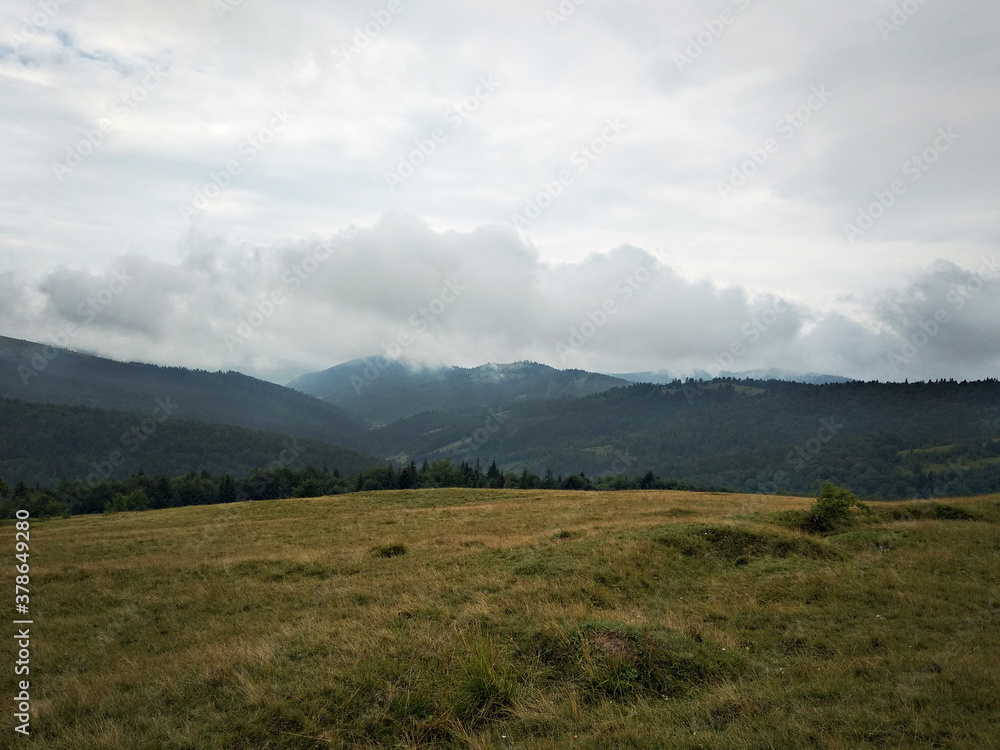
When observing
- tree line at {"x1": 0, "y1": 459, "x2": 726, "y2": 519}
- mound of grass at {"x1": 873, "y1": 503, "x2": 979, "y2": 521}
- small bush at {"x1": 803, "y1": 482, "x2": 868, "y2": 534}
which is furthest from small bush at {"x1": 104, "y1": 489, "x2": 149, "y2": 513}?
mound of grass at {"x1": 873, "y1": 503, "x2": 979, "y2": 521}

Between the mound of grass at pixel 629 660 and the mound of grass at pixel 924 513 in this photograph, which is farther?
the mound of grass at pixel 924 513

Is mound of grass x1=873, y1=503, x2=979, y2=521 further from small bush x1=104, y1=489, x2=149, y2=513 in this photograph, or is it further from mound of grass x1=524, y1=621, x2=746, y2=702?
small bush x1=104, y1=489, x2=149, y2=513

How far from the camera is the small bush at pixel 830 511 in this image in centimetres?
2078

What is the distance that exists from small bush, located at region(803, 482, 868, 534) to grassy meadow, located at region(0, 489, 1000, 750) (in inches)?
106

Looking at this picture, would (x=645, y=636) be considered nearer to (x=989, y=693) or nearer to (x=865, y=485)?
(x=989, y=693)

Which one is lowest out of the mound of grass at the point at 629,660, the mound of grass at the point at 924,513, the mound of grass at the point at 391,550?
the mound of grass at the point at 391,550

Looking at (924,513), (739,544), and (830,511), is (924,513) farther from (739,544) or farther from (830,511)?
(739,544)

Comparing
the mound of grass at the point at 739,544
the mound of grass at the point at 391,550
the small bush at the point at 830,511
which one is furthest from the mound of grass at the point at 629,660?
the small bush at the point at 830,511

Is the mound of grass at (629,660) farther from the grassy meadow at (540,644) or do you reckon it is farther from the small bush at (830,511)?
the small bush at (830,511)

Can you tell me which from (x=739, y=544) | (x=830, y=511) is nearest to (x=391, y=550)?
(x=739, y=544)

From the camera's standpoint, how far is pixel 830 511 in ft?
70.1

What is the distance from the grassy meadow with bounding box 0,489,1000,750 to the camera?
20.3ft

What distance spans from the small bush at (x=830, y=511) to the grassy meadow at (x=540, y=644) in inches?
106

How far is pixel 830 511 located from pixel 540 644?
1947cm
